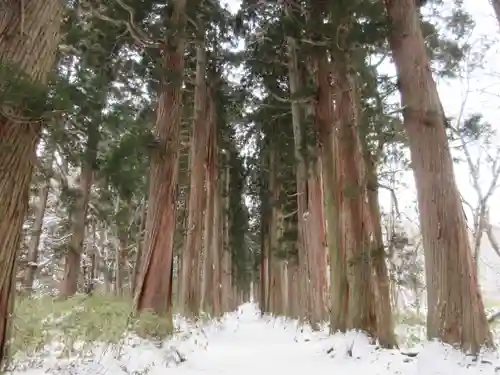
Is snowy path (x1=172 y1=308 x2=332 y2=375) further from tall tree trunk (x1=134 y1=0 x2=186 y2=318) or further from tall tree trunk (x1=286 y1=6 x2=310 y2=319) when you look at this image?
→ tall tree trunk (x1=286 y1=6 x2=310 y2=319)

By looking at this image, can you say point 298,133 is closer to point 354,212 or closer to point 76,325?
point 354,212

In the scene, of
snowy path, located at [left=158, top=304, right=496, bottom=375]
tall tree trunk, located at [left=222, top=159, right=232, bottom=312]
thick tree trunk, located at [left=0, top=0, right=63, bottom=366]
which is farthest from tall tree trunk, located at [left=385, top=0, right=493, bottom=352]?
tall tree trunk, located at [left=222, top=159, right=232, bottom=312]

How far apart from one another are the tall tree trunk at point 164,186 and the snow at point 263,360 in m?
0.87

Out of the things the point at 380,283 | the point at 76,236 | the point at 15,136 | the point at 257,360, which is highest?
the point at 76,236

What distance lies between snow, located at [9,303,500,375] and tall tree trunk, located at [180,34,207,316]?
1.55m

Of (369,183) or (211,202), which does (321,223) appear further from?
(211,202)

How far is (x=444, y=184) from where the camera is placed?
5812mm

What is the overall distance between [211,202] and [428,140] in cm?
1166

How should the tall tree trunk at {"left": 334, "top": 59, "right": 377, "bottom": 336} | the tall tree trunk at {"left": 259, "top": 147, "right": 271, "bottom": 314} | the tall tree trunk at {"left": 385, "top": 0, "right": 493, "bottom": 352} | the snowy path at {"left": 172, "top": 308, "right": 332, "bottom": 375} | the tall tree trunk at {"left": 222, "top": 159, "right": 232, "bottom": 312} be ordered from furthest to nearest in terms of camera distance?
the tall tree trunk at {"left": 222, "top": 159, "right": 232, "bottom": 312}
the tall tree trunk at {"left": 259, "top": 147, "right": 271, "bottom": 314}
the tall tree trunk at {"left": 334, "top": 59, "right": 377, "bottom": 336}
the snowy path at {"left": 172, "top": 308, "right": 332, "bottom": 375}
the tall tree trunk at {"left": 385, "top": 0, "right": 493, "bottom": 352}

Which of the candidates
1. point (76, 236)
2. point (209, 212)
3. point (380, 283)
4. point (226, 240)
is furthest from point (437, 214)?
point (226, 240)

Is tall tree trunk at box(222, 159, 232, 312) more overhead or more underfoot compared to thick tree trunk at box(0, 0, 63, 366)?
more overhead

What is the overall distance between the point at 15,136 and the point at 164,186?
17.8ft

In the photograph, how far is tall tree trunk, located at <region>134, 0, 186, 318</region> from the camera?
313 inches

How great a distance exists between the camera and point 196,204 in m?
13.0
